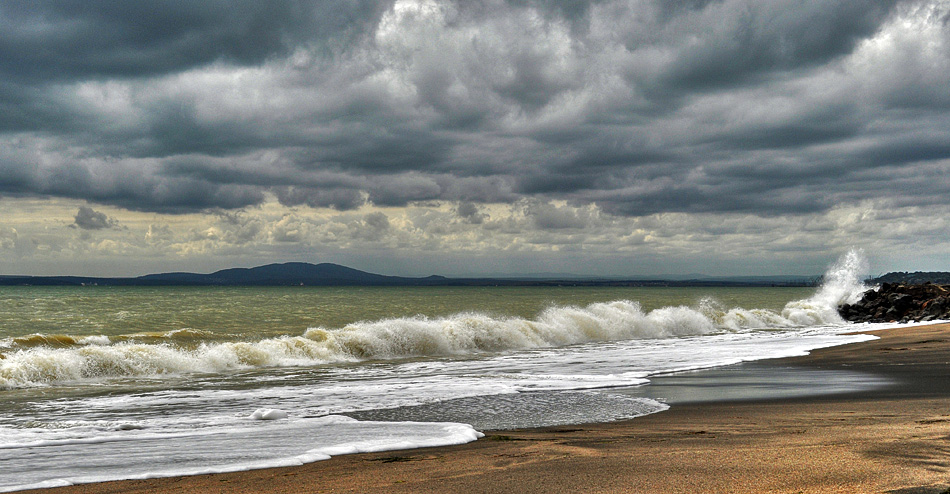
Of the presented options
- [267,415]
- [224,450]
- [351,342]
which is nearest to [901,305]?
[351,342]

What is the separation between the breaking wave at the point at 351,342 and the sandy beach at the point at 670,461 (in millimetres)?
13410

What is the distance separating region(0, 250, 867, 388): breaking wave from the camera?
1741 cm

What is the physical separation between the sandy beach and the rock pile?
34.4 metres

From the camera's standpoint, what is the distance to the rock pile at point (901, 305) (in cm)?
3709

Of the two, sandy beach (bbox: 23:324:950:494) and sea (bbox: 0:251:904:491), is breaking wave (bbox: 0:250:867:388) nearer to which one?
sea (bbox: 0:251:904:491)

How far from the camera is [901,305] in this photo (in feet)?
136

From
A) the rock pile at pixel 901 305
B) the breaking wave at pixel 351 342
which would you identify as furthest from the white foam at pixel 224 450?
the rock pile at pixel 901 305

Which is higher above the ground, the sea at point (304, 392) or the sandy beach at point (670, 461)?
the sandy beach at point (670, 461)

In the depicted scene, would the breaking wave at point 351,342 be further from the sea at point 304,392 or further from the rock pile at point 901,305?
the rock pile at point 901,305

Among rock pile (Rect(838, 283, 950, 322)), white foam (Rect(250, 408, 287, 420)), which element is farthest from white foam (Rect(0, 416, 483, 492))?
rock pile (Rect(838, 283, 950, 322))

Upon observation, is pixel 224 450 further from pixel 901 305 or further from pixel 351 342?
pixel 901 305

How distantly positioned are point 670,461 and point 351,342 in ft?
64.0

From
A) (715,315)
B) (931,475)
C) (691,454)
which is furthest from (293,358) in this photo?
(715,315)

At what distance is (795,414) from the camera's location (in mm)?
9172
